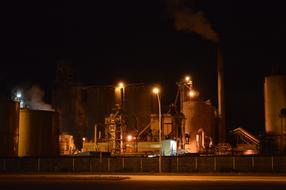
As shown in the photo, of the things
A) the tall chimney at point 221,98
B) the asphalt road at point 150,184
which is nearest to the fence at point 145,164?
the asphalt road at point 150,184

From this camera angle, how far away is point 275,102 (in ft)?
205

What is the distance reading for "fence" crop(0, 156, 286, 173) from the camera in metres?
45.8

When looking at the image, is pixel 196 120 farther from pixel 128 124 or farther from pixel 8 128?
pixel 8 128

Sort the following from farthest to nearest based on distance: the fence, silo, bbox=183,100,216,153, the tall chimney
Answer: the tall chimney → silo, bbox=183,100,216,153 → the fence

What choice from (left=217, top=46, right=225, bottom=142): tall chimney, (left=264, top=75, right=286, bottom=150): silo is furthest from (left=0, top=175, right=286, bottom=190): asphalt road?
(left=217, top=46, right=225, bottom=142): tall chimney

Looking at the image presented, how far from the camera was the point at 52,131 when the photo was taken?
63.9m

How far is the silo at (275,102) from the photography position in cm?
6175

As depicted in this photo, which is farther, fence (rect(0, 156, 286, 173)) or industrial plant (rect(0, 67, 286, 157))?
industrial plant (rect(0, 67, 286, 157))

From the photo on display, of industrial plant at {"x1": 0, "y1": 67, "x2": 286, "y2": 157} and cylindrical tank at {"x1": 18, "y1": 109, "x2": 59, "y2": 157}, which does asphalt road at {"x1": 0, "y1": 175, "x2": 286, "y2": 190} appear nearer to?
industrial plant at {"x1": 0, "y1": 67, "x2": 286, "y2": 157}

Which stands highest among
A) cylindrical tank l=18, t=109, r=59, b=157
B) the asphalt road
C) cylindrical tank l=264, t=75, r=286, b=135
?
cylindrical tank l=264, t=75, r=286, b=135

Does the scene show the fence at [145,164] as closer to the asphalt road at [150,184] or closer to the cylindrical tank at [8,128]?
the cylindrical tank at [8,128]

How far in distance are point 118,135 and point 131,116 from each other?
44.9 ft

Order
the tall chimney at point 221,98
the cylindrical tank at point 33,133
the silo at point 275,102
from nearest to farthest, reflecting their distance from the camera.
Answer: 1. the silo at point 275,102
2. the cylindrical tank at point 33,133
3. the tall chimney at point 221,98

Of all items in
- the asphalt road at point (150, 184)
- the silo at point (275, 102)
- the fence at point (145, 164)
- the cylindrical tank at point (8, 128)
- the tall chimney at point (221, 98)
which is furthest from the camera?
the tall chimney at point (221, 98)
